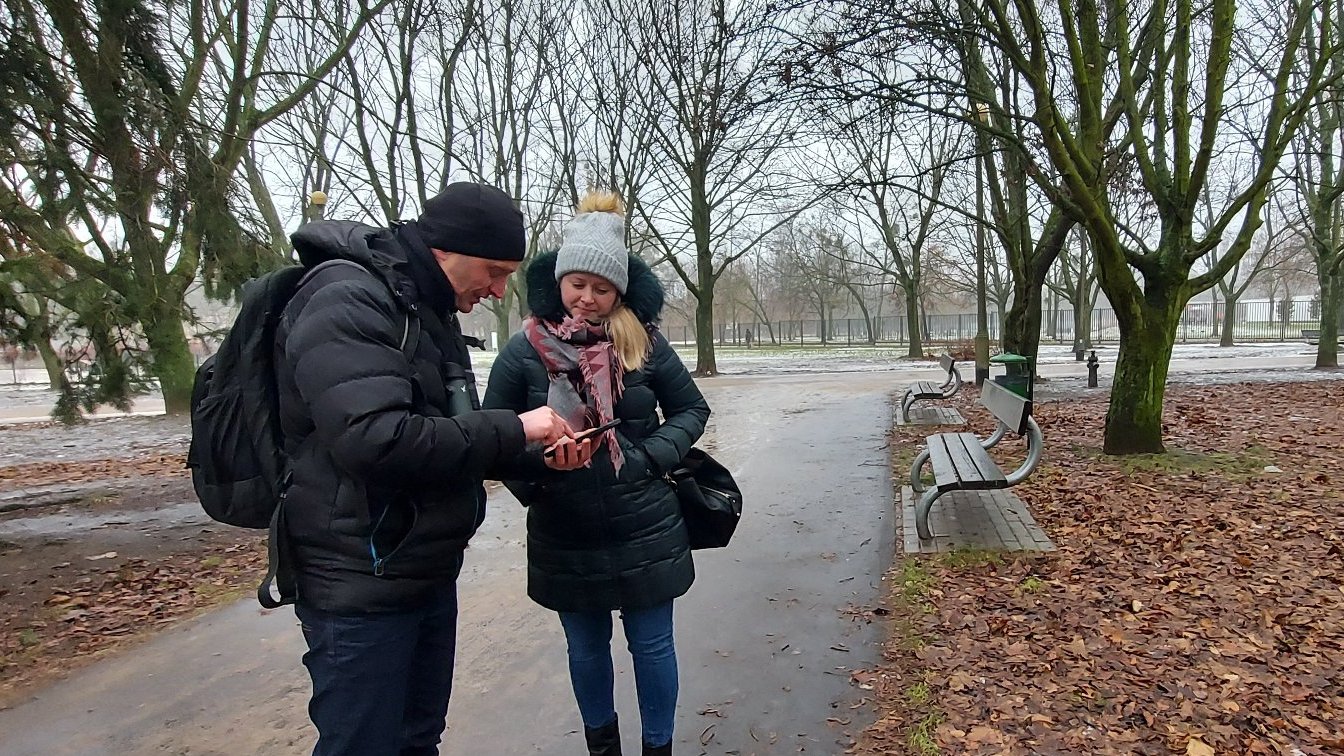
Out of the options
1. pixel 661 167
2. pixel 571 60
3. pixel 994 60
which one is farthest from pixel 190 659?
pixel 661 167

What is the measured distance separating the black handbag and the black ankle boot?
658mm

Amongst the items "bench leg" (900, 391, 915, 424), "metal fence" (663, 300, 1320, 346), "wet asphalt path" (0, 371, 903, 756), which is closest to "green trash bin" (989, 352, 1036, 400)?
"bench leg" (900, 391, 915, 424)

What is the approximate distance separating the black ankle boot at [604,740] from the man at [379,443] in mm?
922

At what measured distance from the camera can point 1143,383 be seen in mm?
7414

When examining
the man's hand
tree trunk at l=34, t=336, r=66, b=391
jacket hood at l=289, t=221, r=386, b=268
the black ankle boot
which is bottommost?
the black ankle boot

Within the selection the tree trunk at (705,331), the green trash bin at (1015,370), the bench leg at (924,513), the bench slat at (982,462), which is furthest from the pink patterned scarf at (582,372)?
the tree trunk at (705,331)

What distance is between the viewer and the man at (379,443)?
1.64 metres

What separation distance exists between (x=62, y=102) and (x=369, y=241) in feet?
16.0

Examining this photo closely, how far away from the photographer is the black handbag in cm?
268

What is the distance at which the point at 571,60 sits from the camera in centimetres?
1794

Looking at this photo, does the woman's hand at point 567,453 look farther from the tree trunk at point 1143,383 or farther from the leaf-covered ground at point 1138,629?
the tree trunk at point 1143,383

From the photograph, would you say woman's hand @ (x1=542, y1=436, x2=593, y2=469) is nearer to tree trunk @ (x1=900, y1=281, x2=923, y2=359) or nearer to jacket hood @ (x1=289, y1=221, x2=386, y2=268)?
jacket hood @ (x1=289, y1=221, x2=386, y2=268)

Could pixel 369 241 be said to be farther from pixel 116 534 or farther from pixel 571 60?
pixel 571 60

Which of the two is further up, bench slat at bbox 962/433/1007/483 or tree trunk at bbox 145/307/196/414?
tree trunk at bbox 145/307/196/414
